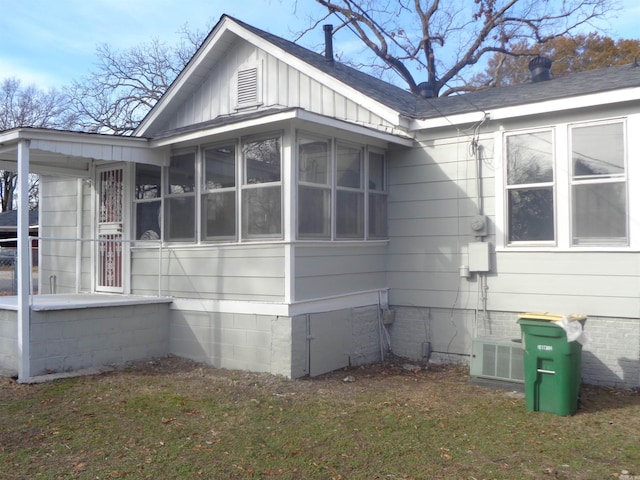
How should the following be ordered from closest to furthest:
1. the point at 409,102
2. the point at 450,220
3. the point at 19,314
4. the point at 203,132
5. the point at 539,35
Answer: the point at 19,314 → the point at 203,132 → the point at 450,220 → the point at 409,102 → the point at 539,35

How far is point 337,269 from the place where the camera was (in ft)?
26.1

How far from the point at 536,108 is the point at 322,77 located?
322cm

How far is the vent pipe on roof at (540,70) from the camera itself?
34.9ft

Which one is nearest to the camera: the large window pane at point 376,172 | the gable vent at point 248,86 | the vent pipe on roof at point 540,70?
the large window pane at point 376,172

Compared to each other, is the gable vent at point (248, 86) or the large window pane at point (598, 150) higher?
the gable vent at point (248, 86)

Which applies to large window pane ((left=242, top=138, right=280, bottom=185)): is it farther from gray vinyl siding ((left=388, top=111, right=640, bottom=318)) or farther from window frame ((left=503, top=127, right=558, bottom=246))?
window frame ((left=503, top=127, right=558, bottom=246))

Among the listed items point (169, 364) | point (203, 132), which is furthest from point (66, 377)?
point (203, 132)

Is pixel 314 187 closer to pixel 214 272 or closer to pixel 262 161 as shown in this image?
pixel 262 161

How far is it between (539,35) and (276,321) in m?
21.3

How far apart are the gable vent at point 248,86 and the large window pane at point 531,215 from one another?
4463mm

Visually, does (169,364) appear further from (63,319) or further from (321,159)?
(321,159)

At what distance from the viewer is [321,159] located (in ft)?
25.6

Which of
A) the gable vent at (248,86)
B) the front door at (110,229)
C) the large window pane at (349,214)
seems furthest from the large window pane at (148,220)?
the large window pane at (349,214)

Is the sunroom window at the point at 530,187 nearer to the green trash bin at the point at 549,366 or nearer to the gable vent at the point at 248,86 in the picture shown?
the green trash bin at the point at 549,366
